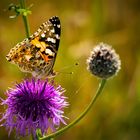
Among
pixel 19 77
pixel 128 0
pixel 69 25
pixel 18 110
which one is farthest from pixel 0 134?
pixel 128 0

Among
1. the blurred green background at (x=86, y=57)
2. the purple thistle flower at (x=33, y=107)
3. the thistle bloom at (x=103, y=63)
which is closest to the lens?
the purple thistle flower at (x=33, y=107)

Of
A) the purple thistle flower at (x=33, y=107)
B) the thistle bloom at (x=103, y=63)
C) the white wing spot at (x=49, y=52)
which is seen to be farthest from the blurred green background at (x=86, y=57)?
the white wing spot at (x=49, y=52)

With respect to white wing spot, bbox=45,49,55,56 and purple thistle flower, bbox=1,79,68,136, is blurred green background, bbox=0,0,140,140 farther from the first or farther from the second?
white wing spot, bbox=45,49,55,56

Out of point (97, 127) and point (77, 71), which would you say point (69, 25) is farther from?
point (97, 127)

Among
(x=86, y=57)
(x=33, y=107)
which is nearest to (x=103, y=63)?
(x=33, y=107)

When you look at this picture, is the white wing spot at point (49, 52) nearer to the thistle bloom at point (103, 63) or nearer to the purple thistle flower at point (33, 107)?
the purple thistle flower at point (33, 107)
